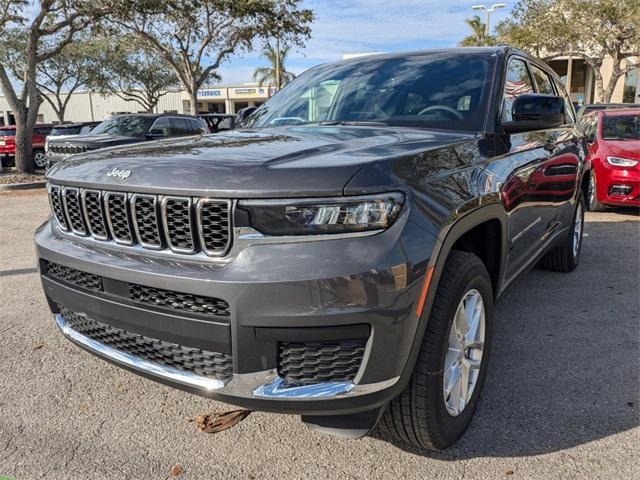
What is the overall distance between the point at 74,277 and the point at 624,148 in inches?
305

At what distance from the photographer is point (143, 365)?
2205mm

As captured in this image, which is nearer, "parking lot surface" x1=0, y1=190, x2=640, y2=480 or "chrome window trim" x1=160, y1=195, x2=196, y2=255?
"chrome window trim" x1=160, y1=195, x2=196, y2=255

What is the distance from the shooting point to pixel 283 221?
1.86 m

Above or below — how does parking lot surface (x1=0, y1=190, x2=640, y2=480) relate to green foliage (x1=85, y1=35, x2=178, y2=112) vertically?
below

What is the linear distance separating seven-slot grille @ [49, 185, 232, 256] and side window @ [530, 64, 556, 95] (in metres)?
3.07

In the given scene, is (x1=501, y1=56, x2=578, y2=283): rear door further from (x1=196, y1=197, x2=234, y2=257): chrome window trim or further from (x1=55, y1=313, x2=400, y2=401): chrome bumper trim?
(x1=196, y1=197, x2=234, y2=257): chrome window trim

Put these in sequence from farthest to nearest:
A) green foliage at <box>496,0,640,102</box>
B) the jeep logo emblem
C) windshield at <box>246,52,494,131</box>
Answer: green foliage at <box>496,0,640,102</box> < windshield at <box>246,52,494,131</box> < the jeep logo emblem

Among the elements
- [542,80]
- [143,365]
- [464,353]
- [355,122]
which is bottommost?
[464,353]

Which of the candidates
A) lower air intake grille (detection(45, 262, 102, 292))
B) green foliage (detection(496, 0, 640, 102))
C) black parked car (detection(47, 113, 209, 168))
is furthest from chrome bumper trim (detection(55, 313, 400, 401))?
green foliage (detection(496, 0, 640, 102))

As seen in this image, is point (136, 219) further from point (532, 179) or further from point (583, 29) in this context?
point (583, 29)

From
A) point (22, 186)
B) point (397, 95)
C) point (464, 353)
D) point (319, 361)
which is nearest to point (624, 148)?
point (397, 95)

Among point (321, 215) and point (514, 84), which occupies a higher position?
point (514, 84)

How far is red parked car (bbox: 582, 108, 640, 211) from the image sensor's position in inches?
300

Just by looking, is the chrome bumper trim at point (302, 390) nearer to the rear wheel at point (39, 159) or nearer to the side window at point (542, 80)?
the side window at point (542, 80)
